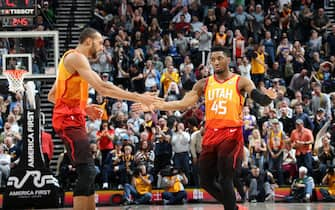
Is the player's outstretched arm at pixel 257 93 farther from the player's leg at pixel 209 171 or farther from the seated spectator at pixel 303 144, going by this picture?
the seated spectator at pixel 303 144

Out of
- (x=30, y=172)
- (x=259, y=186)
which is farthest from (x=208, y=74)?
(x=30, y=172)

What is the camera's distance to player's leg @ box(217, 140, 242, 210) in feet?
34.1

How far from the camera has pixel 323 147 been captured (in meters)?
20.2

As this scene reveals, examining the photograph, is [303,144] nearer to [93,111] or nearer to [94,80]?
[93,111]

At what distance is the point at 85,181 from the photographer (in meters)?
9.29

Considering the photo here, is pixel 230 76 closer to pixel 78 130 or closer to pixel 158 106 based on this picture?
pixel 158 106

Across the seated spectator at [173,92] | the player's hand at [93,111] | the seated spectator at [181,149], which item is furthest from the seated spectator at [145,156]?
the player's hand at [93,111]

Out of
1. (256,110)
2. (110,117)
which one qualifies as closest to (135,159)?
(110,117)

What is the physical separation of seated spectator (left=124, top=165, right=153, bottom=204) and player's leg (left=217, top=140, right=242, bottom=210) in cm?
874

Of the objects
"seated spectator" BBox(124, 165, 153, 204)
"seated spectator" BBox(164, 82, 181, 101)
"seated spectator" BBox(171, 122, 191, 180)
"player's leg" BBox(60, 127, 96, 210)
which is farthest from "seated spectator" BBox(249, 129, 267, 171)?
"player's leg" BBox(60, 127, 96, 210)

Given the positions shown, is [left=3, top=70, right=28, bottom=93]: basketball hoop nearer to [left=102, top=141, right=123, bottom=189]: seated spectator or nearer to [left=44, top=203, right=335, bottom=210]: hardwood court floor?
[left=102, top=141, right=123, bottom=189]: seated spectator

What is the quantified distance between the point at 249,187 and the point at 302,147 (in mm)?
1802

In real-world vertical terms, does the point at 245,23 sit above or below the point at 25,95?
above

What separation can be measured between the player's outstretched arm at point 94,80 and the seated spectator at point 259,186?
414 inches
